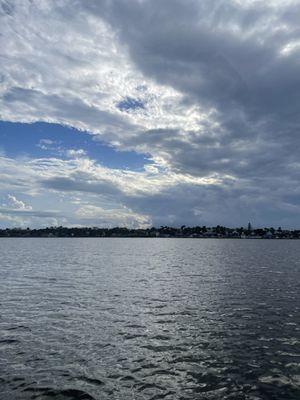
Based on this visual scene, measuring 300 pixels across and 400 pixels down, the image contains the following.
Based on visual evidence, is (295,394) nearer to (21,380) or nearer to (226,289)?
(21,380)

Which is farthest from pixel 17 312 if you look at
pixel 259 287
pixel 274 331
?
pixel 259 287

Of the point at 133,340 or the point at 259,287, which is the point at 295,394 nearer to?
the point at 133,340

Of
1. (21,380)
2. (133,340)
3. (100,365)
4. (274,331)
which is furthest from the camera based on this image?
(274,331)

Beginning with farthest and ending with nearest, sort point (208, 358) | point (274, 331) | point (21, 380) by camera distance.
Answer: point (274, 331), point (208, 358), point (21, 380)

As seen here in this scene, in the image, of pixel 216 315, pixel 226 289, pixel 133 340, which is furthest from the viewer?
pixel 226 289

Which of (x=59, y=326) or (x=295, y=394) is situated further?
(x=59, y=326)

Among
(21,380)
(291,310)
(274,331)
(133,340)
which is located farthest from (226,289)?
(21,380)

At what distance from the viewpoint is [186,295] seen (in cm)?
4412

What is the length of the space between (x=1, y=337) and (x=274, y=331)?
67.4 ft

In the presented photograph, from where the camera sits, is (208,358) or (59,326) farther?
(59,326)

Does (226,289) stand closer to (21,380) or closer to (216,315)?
(216,315)

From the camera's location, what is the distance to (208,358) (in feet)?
72.9

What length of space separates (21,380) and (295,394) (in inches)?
538

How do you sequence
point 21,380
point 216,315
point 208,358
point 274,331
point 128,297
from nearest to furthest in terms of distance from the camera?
point 21,380, point 208,358, point 274,331, point 216,315, point 128,297
